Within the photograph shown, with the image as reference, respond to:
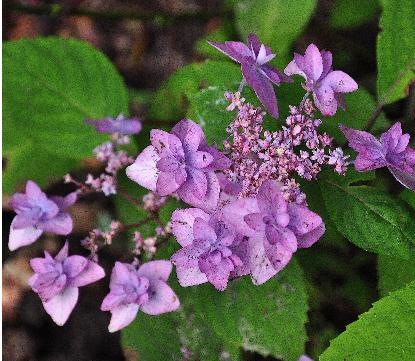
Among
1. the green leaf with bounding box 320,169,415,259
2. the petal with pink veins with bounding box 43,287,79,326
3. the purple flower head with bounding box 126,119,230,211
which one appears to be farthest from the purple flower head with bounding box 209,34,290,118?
the petal with pink veins with bounding box 43,287,79,326

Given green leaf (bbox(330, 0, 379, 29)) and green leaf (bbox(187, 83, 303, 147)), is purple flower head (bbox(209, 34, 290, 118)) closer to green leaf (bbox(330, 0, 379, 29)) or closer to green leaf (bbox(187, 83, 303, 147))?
green leaf (bbox(187, 83, 303, 147))

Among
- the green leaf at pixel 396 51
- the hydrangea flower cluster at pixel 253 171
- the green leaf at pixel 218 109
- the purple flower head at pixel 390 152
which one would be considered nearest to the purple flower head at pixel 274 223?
the hydrangea flower cluster at pixel 253 171

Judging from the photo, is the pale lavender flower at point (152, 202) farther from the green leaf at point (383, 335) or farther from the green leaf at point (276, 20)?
the green leaf at point (276, 20)

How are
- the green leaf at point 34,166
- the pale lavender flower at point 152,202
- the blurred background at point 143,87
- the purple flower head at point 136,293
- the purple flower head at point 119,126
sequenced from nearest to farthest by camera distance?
the purple flower head at point 136,293 < the pale lavender flower at point 152,202 < the purple flower head at point 119,126 < the blurred background at point 143,87 < the green leaf at point 34,166

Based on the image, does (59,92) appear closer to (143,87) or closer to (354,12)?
(143,87)

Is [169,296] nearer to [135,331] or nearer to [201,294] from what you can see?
[201,294]

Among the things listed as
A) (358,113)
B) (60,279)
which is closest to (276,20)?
(358,113)
